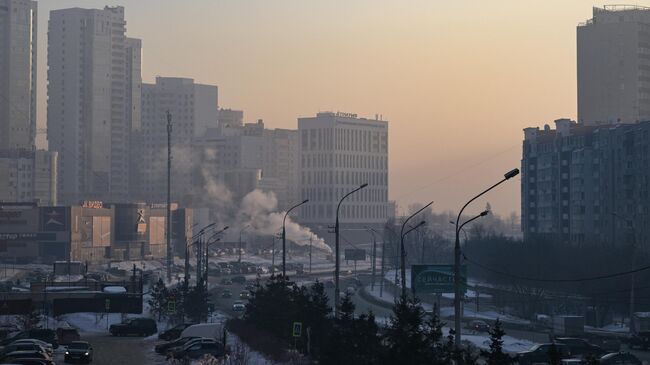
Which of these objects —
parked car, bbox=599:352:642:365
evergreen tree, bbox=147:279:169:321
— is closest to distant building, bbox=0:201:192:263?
evergreen tree, bbox=147:279:169:321

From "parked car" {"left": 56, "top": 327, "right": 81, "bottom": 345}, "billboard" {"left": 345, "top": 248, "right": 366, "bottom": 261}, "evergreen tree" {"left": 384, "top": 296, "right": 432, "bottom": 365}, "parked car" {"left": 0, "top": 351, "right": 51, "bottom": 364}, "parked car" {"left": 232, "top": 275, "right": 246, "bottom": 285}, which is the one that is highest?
"billboard" {"left": 345, "top": 248, "right": 366, "bottom": 261}

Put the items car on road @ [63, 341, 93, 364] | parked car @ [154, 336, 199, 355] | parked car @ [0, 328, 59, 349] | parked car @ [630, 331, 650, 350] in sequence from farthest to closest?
parked car @ [630, 331, 650, 350] → parked car @ [0, 328, 59, 349] → parked car @ [154, 336, 199, 355] → car on road @ [63, 341, 93, 364]

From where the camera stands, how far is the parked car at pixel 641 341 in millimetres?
53938

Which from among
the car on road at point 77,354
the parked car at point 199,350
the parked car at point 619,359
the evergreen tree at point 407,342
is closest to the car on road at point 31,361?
the car on road at point 77,354

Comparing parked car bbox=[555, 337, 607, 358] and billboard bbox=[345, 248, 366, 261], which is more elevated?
billboard bbox=[345, 248, 366, 261]

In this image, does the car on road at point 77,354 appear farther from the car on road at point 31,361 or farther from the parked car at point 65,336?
the parked car at point 65,336

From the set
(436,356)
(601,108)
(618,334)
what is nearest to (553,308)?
(618,334)

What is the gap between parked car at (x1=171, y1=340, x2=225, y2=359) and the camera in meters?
43.9

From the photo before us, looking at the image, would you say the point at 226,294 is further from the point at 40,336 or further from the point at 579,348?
the point at 579,348

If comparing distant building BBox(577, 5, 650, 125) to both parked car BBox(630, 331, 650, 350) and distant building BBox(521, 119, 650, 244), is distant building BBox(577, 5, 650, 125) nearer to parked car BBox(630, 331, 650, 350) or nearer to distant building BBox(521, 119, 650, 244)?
distant building BBox(521, 119, 650, 244)

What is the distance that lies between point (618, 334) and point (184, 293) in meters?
25.9

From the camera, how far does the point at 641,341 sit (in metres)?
54.1

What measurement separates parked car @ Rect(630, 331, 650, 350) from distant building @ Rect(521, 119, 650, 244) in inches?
1835

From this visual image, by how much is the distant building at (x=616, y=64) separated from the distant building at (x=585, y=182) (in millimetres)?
46674
